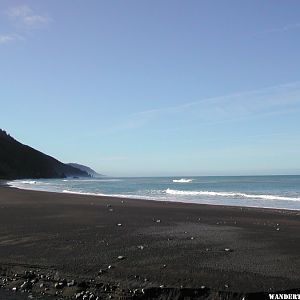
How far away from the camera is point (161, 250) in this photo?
1023cm

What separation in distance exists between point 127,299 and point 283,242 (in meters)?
5.93

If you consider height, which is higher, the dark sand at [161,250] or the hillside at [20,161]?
the hillside at [20,161]

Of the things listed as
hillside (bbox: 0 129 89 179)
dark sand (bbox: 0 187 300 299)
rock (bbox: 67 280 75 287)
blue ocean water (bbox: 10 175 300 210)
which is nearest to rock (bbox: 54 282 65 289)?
rock (bbox: 67 280 75 287)

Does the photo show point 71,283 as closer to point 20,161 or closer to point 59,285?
point 59,285

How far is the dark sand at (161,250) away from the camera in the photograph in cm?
778

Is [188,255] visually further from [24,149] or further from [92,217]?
[24,149]

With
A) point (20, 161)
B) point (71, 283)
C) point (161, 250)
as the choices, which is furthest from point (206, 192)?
point (20, 161)

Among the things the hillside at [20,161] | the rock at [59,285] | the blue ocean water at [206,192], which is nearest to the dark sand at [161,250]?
the rock at [59,285]

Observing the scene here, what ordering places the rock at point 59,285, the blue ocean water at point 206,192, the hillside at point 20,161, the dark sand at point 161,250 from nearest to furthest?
the rock at point 59,285 < the dark sand at point 161,250 < the blue ocean water at point 206,192 < the hillside at point 20,161

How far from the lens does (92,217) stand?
17.0 meters

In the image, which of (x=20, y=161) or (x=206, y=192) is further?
(x=20, y=161)

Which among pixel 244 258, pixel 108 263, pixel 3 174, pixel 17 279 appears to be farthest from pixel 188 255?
pixel 3 174

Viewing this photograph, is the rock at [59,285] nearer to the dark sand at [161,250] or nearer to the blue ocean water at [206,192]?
the dark sand at [161,250]

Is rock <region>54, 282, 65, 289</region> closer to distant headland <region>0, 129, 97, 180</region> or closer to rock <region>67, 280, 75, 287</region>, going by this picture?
rock <region>67, 280, 75, 287</region>
